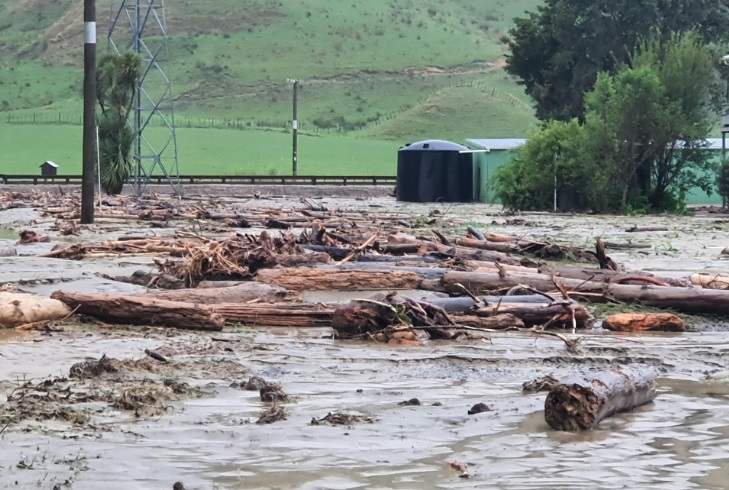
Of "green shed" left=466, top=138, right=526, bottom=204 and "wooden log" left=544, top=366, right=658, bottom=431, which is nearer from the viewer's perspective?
"wooden log" left=544, top=366, right=658, bottom=431

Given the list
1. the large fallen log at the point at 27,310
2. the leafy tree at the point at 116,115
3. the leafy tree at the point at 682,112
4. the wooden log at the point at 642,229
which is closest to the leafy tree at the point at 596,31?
the leafy tree at the point at 682,112

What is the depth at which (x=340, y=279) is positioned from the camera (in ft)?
53.0

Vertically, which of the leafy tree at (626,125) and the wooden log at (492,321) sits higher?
the leafy tree at (626,125)

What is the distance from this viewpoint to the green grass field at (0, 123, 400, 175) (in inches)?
3115

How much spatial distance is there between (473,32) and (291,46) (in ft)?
93.0

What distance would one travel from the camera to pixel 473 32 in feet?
491

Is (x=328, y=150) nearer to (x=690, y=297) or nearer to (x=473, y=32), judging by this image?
(x=473, y=32)

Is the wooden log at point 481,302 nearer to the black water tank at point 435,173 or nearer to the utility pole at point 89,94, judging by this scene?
the utility pole at point 89,94

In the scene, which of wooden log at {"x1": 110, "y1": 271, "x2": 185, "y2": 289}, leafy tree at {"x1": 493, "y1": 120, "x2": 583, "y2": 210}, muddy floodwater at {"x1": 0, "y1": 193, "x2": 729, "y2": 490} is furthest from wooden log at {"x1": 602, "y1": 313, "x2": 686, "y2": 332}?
leafy tree at {"x1": 493, "y1": 120, "x2": 583, "y2": 210}

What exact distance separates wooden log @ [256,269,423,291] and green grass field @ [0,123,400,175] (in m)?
55.9

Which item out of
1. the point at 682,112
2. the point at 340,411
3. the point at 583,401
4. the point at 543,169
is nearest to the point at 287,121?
the point at 543,169

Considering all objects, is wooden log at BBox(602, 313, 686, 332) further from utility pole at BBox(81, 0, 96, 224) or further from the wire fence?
the wire fence

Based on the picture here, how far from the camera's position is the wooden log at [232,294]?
14.0m

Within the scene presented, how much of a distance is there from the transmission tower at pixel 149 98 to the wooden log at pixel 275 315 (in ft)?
91.3
